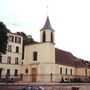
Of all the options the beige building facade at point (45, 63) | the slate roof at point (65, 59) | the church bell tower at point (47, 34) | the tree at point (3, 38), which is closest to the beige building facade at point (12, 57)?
the beige building facade at point (45, 63)

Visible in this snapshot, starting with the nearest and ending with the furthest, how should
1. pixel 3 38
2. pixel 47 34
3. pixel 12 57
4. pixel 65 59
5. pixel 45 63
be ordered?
1. pixel 3 38
2. pixel 45 63
3. pixel 47 34
4. pixel 65 59
5. pixel 12 57

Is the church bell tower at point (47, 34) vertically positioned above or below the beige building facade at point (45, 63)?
above

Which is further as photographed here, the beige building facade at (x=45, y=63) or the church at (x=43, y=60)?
the church at (x=43, y=60)

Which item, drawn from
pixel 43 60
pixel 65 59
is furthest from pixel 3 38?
pixel 65 59

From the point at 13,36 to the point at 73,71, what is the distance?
17.4 meters

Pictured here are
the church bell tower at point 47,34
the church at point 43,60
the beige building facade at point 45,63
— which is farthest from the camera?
the church bell tower at point 47,34

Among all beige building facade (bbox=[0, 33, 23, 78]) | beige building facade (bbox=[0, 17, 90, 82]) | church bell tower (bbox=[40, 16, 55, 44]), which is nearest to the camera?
beige building facade (bbox=[0, 17, 90, 82])

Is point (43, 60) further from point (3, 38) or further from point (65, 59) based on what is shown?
point (65, 59)

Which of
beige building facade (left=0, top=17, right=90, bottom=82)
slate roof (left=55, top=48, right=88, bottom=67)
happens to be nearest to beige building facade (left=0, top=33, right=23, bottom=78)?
beige building facade (left=0, top=17, right=90, bottom=82)

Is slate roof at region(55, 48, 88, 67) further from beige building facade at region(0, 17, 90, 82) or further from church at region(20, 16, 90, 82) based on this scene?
church at region(20, 16, 90, 82)

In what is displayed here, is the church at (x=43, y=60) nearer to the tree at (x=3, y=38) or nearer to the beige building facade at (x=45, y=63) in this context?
the beige building facade at (x=45, y=63)

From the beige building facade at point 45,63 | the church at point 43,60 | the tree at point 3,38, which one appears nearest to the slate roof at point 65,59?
the beige building facade at point 45,63

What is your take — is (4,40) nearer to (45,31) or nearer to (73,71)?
(45,31)

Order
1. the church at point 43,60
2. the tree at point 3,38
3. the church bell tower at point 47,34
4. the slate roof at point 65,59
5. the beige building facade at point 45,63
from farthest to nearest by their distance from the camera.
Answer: the slate roof at point 65,59 → the church bell tower at point 47,34 → the church at point 43,60 → the beige building facade at point 45,63 → the tree at point 3,38
